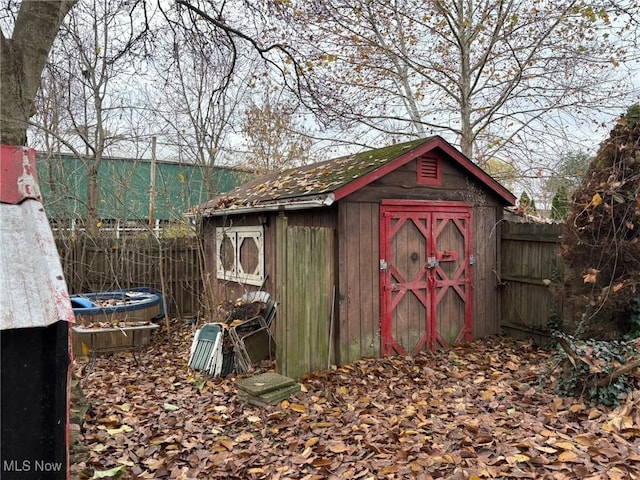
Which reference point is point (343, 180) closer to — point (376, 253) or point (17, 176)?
point (376, 253)

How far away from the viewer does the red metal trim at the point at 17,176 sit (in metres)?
1.81

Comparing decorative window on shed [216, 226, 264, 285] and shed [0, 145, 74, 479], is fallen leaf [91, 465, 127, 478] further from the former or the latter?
decorative window on shed [216, 226, 264, 285]

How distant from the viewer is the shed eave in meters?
5.99

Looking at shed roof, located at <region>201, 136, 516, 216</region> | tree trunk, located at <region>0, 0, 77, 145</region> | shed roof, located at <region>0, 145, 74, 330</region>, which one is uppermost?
tree trunk, located at <region>0, 0, 77, 145</region>

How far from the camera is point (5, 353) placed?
129 cm

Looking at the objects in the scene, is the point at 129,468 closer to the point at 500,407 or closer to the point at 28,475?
the point at 28,475

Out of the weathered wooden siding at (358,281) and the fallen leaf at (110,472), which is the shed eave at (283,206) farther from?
the fallen leaf at (110,472)

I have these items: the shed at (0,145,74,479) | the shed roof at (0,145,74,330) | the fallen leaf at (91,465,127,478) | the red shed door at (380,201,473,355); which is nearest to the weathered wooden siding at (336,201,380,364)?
the red shed door at (380,201,473,355)

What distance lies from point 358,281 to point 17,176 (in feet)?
16.2

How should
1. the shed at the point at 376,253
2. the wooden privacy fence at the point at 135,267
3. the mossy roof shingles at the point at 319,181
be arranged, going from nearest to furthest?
the shed at the point at 376,253 → the mossy roof shingles at the point at 319,181 → the wooden privacy fence at the point at 135,267

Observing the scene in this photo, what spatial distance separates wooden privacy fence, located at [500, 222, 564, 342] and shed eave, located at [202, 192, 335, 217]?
3575mm

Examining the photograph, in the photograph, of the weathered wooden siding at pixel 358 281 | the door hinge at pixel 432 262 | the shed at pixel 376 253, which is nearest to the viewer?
the shed at pixel 376 253

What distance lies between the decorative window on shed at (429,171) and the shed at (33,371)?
20.4 ft

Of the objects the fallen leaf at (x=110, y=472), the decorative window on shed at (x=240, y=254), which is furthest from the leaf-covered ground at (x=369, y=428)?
the decorative window on shed at (x=240, y=254)
